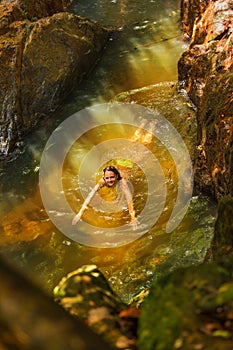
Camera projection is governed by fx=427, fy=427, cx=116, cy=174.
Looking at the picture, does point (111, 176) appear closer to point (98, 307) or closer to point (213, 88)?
point (213, 88)

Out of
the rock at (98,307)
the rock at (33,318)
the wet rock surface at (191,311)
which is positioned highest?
the rock at (33,318)

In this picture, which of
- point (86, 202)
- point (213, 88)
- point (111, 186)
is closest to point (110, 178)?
point (111, 186)

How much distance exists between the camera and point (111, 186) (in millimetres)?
8500

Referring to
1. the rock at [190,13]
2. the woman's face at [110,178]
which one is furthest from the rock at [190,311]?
the rock at [190,13]

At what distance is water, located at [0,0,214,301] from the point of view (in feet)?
22.6

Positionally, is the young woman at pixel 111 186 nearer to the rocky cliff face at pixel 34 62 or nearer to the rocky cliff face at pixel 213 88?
the rocky cliff face at pixel 213 88

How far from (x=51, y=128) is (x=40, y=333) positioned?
9.46 m

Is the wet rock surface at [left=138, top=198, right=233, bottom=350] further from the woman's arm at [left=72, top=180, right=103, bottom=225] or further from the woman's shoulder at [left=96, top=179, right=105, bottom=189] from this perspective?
the woman's shoulder at [left=96, top=179, right=105, bottom=189]

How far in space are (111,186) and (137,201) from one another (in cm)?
63

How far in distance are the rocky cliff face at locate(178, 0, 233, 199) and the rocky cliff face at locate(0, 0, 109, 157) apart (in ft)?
10.1

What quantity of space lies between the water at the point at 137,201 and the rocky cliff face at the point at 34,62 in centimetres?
42

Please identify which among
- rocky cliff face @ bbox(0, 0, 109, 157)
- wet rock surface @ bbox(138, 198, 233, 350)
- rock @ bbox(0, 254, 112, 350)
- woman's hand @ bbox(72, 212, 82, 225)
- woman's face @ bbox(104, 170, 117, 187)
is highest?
rock @ bbox(0, 254, 112, 350)

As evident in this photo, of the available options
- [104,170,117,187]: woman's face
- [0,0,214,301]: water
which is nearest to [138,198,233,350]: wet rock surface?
[0,0,214,301]: water

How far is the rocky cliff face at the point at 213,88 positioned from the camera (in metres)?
6.69
